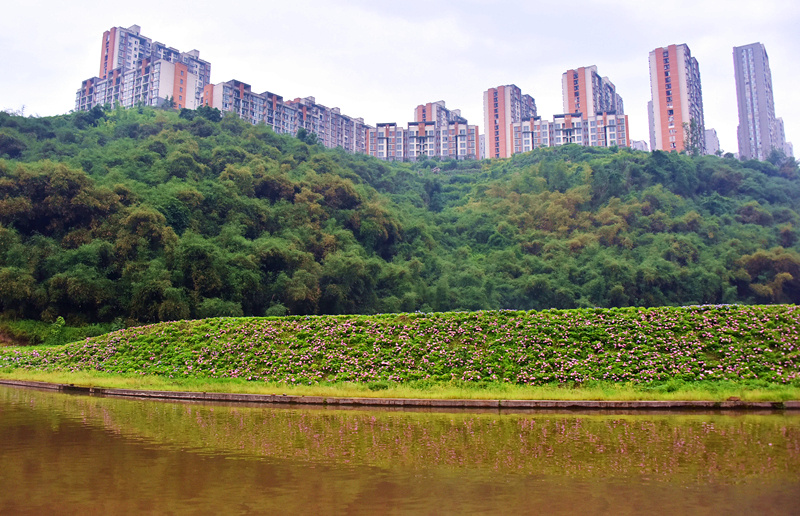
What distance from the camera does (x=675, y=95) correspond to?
74.0m

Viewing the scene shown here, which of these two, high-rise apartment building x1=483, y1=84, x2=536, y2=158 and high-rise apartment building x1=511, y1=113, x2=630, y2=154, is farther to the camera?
high-rise apartment building x1=483, y1=84, x2=536, y2=158

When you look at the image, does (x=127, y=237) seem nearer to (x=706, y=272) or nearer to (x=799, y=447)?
(x=799, y=447)

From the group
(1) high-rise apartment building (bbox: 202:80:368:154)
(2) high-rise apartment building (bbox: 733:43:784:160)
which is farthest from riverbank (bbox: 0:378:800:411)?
(2) high-rise apartment building (bbox: 733:43:784:160)

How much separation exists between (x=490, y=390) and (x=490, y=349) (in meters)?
2.09

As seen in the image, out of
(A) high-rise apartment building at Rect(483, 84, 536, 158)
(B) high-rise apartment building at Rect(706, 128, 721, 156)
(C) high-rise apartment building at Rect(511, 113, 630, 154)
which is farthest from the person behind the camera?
(B) high-rise apartment building at Rect(706, 128, 721, 156)

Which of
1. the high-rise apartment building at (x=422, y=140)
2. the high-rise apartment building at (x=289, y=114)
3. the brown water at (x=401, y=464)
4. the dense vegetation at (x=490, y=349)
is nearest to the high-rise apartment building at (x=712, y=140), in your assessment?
the high-rise apartment building at (x=422, y=140)

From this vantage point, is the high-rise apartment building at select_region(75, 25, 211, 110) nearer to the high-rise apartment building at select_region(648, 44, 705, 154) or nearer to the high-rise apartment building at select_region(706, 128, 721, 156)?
the high-rise apartment building at select_region(648, 44, 705, 154)

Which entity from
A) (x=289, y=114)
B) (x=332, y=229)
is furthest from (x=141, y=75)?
(x=332, y=229)

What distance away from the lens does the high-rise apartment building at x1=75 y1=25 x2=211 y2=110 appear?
71.2 meters

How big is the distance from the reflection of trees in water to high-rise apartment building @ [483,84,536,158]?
3183 inches

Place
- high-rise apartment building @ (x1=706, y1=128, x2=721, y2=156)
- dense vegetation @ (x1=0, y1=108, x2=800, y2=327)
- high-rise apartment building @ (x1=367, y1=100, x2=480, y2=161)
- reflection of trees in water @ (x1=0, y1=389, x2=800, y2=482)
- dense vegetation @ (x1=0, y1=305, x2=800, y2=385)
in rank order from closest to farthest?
reflection of trees in water @ (x1=0, y1=389, x2=800, y2=482), dense vegetation @ (x1=0, y1=305, x2=800, y2=385), dense vegetation @ (x1=0, y1=108, x2=800, y2=327), high-rise apartment building @ (x1=367, y1=100, x2=480, y2=161), high-rise apartment building @ (x1=706, y1=128, x2=721, y2=156)

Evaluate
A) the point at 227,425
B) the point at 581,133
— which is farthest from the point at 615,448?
the point at 581,133

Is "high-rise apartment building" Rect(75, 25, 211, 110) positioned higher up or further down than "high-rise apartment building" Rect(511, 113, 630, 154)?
higher up

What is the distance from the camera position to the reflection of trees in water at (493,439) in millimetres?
5844
